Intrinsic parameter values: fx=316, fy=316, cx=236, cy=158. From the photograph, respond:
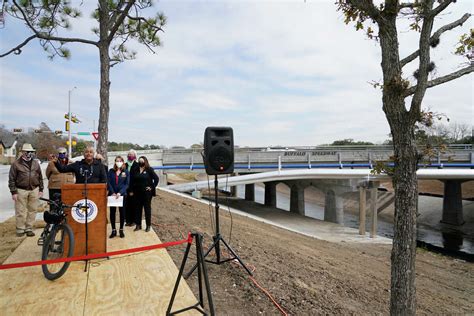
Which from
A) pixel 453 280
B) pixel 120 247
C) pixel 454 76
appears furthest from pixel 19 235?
pixel 453 280

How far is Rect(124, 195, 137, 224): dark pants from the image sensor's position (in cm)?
711

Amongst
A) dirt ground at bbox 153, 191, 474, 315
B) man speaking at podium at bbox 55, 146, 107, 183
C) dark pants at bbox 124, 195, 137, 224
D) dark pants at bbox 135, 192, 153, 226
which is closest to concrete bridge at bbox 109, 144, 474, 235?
dirt ground at bbox 153, 191, 474, 315

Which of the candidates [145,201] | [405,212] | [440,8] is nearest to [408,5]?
[440,8]

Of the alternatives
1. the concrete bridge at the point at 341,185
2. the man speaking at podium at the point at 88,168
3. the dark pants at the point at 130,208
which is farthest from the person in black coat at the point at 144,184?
the concrete bridge at the point at 341,185

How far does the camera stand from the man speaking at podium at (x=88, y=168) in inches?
223

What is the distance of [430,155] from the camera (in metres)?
3.82

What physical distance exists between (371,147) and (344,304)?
81.7ft

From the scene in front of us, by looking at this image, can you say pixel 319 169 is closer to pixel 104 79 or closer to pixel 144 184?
pixel 104 79

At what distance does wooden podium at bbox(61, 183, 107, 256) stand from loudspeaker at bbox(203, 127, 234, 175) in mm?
1800

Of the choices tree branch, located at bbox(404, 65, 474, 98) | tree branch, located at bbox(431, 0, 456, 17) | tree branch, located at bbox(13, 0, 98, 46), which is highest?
tree branch, located at bbox(13, 0, 98, 46)

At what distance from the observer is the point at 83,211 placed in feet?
16.8

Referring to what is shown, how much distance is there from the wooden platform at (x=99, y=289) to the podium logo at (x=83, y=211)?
717 mm

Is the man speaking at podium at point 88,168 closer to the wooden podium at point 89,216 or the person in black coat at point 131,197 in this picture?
the wooden podium at point 89,216

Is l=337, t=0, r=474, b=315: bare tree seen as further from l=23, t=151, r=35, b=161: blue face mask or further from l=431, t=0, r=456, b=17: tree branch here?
l=23, t=151, r=35, b=161: blue face mask
